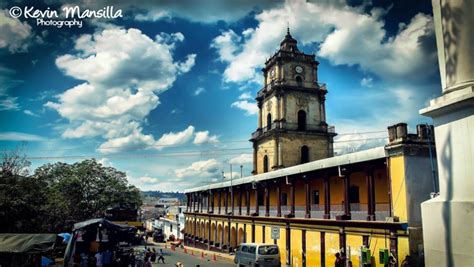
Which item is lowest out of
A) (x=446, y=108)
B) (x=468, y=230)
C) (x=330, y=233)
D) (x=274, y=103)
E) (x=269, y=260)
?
(x=269, y=260)

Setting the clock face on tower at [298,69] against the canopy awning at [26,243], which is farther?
the clock face on tower at [298,69]

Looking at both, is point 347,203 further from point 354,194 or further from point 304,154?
point 304,154

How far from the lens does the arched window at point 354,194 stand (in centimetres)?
2456

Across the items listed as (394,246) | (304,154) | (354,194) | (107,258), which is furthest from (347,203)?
(304,154)

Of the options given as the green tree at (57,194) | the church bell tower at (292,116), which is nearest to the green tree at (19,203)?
the green tree at (57,194)

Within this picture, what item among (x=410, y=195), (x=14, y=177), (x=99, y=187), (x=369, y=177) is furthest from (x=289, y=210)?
(x=99, y=187)

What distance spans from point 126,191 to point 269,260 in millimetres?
40739

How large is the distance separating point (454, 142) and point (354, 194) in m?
22.1

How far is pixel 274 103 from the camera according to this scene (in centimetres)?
4406

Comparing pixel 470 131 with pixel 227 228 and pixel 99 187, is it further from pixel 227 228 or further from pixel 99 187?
pixel 99 187

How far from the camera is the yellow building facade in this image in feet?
62.0

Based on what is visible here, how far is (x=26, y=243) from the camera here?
495 inches

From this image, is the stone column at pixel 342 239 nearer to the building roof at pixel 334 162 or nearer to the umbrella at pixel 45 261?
the building roof at pixel 334 162

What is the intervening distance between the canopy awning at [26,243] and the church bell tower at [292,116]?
31.0 meters
